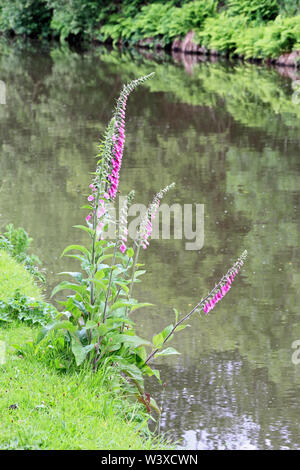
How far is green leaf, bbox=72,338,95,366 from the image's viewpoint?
5.03 metres

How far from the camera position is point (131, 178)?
12.6m

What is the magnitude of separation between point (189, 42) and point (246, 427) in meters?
30.6

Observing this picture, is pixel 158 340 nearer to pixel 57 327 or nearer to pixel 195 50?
pixel 57 327

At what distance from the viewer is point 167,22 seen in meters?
35.6

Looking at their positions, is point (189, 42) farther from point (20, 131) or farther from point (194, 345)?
point (194, 345)

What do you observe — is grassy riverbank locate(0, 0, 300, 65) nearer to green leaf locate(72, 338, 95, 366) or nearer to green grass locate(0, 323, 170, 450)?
green leaf locate(72, 338, 95, 366)

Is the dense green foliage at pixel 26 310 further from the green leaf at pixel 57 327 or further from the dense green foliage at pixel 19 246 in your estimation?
the dense green foliage at pixel 19 246

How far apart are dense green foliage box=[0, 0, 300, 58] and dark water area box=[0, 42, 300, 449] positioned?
3.63 m

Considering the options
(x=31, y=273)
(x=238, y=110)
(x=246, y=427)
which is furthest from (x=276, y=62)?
(x=246, y=427)

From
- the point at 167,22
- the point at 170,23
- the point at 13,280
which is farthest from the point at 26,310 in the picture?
the point at 167,22

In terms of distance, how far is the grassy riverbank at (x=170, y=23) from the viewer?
2877 cm

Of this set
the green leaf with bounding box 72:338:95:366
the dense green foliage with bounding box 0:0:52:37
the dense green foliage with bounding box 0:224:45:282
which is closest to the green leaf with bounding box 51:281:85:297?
the green leaf with bounding box 72:338:95:366

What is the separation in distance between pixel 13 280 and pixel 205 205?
4.48m
